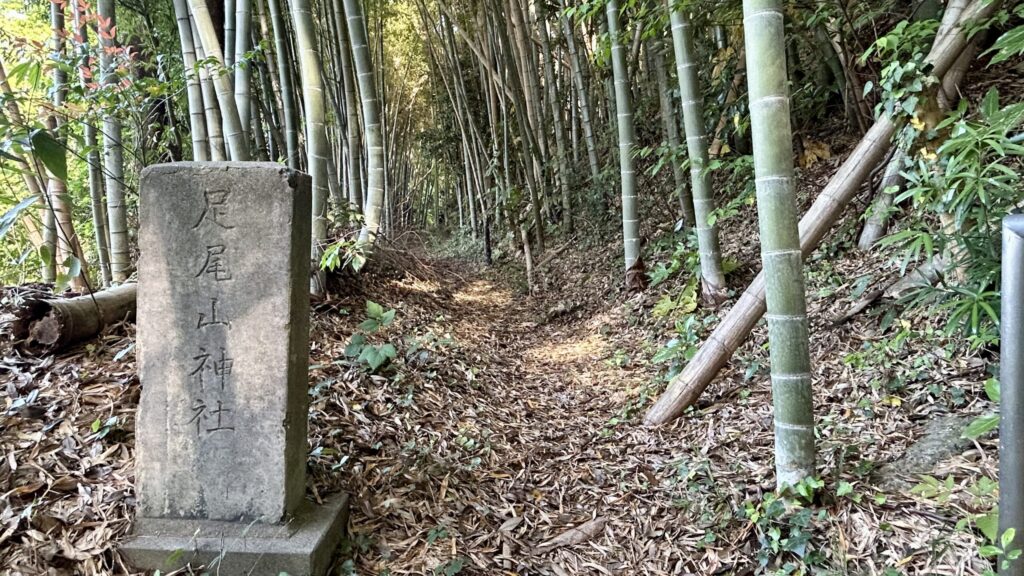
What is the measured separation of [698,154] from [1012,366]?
2.56 m

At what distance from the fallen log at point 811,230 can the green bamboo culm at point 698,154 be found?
2.81 feet

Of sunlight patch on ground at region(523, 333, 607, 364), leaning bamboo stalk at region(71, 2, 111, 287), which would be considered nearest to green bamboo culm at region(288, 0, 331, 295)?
leaning bamboo stalk at region(71, 2, 111, 287)

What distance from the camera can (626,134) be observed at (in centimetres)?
444

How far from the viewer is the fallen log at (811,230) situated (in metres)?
2.29

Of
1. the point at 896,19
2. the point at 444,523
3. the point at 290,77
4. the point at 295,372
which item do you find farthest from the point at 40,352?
the point at 896,19

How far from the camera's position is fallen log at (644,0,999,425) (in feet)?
7.52

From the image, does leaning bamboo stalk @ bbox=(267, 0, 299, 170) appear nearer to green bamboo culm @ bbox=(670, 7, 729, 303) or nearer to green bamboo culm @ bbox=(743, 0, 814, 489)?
green bamboo culm @ bbox=(670, 7, 729, 303)

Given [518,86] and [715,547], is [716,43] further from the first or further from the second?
[715,547]

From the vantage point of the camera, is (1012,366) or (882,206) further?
(882,206)

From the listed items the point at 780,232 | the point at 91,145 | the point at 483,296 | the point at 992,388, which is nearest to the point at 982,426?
the point at 992,388

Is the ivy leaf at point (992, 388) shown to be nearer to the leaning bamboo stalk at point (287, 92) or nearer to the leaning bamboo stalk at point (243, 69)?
the leaning bamboo stalk at point (243, 69)

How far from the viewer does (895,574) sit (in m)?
1.51

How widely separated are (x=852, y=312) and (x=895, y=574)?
5.25ft

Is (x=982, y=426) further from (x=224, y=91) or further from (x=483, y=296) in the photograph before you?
(x=483, y=296)
